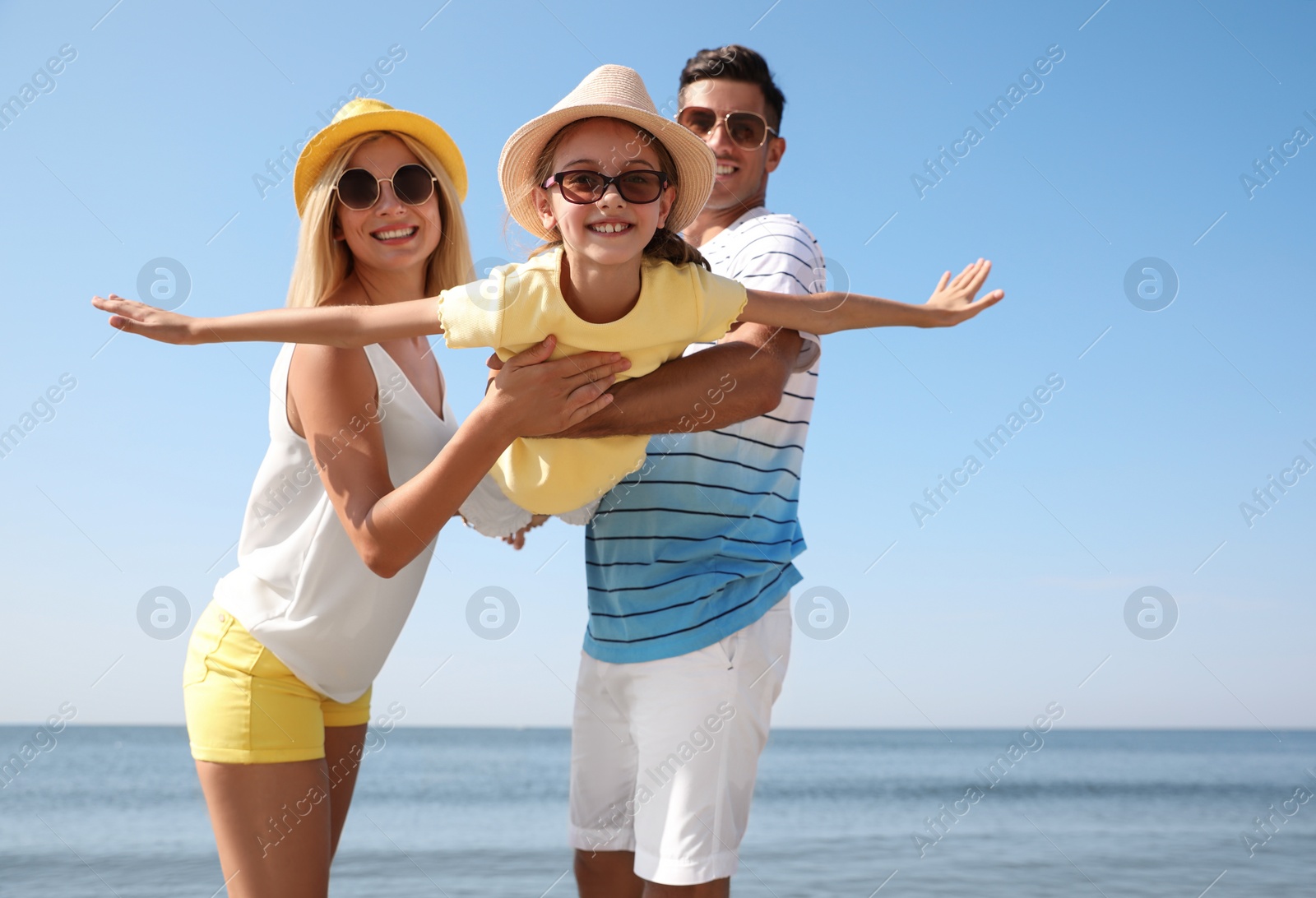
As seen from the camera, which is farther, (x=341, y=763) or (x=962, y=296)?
(x=962, y=296)

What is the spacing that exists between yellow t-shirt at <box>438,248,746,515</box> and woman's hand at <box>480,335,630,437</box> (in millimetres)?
37

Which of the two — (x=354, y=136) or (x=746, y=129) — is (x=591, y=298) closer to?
(x=354, y=136)

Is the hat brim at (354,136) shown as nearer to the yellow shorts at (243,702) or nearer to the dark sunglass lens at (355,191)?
the dark sunglass lens at (355,191)

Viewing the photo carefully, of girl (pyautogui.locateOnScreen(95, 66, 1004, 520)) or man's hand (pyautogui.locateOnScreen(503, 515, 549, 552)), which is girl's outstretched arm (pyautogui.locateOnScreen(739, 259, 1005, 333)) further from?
man's hand (pyautogui.locateOnScreen(503, 515, 549, 552))

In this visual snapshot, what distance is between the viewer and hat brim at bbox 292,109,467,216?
288 centimetres

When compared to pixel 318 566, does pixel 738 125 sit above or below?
above

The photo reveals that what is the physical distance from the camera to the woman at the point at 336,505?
2449mm

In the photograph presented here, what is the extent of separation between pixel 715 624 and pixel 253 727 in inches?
49.4

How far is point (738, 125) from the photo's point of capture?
11.3 feet

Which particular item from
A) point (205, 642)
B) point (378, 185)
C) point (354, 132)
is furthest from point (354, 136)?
point (205, 642)

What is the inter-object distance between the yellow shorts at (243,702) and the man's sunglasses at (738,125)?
7.34 ft

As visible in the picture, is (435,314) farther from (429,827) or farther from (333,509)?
(429,827)

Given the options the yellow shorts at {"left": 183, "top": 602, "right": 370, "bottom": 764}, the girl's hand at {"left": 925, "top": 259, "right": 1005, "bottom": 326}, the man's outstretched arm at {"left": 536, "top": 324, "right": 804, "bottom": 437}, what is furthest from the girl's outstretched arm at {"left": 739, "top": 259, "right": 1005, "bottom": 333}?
the yellow shorts at {"left": 183, "top": 602, "right": 370, "bottom": 764}

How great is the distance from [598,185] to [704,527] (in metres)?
0.99
